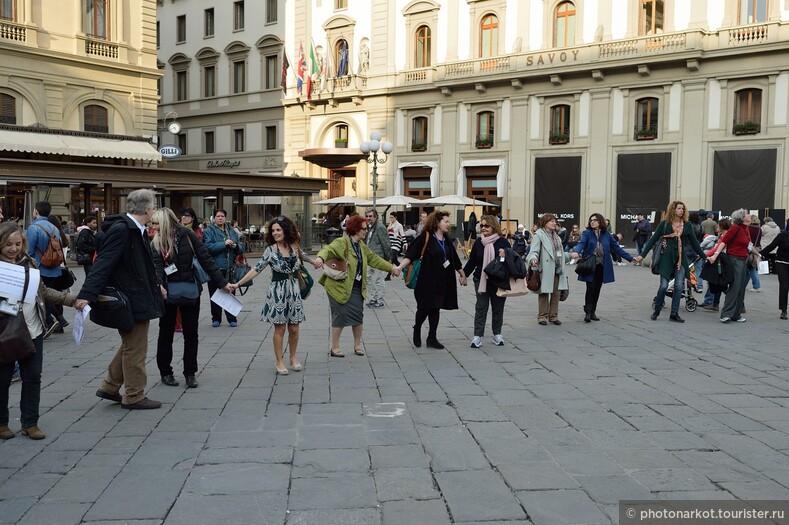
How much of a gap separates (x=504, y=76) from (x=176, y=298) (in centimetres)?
2864

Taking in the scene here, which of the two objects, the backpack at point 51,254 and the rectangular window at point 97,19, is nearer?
the backpack at point 51,254

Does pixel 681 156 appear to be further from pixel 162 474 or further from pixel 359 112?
pixel 162 474

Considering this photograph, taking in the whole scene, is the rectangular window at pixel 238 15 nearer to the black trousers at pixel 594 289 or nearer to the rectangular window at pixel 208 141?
the rectangular window at pixel 208 141

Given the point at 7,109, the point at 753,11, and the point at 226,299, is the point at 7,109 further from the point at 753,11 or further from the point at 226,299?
the point at 753,11

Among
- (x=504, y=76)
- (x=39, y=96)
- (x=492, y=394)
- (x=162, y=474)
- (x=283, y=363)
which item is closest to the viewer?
(x=162, y=474)

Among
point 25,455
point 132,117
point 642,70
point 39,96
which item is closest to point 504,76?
point 642,70

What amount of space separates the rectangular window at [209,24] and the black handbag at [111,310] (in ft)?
138

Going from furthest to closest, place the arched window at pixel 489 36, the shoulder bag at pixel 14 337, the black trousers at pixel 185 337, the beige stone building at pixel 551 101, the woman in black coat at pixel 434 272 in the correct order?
1. the arched window at pixel 489 36
2. the beige stone building at pixel 551 101
3. the woman in black coat at pixel 434 272
4. the black trousers at pixel 185 337
5. the shoulder bag at pixel 14 337

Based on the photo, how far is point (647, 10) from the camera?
100ft

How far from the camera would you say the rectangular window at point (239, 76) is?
43.6 meters

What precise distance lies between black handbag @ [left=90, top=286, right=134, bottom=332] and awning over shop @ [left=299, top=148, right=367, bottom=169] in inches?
1254

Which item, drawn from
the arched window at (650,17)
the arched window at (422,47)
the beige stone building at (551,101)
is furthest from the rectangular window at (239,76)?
the arched window at (650,17)

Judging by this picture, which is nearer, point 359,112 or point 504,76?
point 504,76

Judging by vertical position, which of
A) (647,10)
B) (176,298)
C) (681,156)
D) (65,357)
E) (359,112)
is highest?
(647,10)
